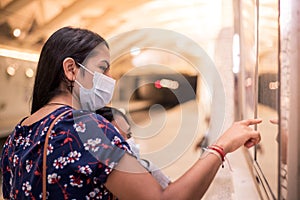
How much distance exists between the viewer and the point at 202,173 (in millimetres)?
741

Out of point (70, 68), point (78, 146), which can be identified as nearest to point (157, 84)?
point (70, 68)

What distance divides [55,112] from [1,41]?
172 centimetres

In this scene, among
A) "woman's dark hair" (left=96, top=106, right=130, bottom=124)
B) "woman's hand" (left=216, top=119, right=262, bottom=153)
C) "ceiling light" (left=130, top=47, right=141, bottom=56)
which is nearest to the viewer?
"woman's hand" (left=216, top=119, right=262, bottom=153)

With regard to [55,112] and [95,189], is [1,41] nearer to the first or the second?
[55,112]

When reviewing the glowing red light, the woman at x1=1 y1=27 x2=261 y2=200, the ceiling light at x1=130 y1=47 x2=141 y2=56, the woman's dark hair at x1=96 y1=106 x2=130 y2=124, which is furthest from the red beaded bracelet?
the ceiling light at x1=130 y1=47 x2=141 y2=56

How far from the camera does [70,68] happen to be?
2.87ft

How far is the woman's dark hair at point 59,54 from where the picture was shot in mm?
869

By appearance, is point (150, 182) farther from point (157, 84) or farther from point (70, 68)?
point (157, 84)

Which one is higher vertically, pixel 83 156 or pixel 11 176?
pixel 83 156

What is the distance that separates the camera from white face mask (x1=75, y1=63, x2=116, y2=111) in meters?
0.92

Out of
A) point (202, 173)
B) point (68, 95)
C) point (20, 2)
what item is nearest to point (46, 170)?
point (68, 95)

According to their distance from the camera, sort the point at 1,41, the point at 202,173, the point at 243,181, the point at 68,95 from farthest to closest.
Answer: the point at 1,41 → the point at 243,181 → the point at 68,95 → the point at 202,173

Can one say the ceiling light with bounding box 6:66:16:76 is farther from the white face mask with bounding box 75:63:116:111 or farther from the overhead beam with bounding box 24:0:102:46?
the white face mask with bounding box 75:63:116:111

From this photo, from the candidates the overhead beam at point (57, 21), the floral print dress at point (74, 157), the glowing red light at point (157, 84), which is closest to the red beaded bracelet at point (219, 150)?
the floral print dress at point (74, 157)
